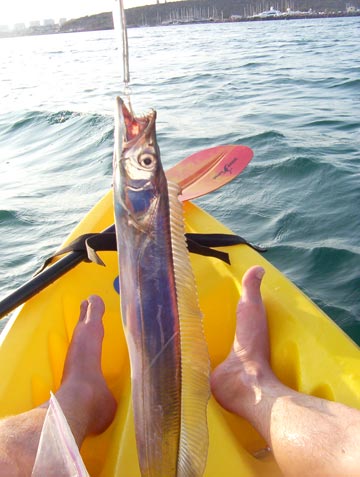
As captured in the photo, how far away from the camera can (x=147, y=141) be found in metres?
1.12

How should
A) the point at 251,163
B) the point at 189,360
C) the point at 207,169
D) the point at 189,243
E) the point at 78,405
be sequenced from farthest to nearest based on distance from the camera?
the point at 251,163 → the point at 207,169 → the point at 189,243 → the point at 78,405 → the point at 189,360

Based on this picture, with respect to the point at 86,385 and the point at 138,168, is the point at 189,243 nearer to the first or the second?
the point at 86,385

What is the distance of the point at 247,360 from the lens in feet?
6.81

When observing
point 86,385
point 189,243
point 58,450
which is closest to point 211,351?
point 189,243

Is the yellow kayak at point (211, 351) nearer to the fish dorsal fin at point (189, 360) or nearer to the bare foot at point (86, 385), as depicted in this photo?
the bare foot at point (86, 385)

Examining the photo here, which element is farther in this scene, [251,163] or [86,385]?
[251,163]

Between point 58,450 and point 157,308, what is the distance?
A: 0.36 m

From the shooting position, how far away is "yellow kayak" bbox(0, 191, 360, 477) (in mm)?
1771

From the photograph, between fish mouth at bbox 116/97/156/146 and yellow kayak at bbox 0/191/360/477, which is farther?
yellow kayak at bbox 0/191/360/477

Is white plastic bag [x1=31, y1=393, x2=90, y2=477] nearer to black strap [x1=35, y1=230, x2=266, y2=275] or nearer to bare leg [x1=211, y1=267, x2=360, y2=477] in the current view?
bare leg [x1=211, y1=267, x2=360, y2=477]

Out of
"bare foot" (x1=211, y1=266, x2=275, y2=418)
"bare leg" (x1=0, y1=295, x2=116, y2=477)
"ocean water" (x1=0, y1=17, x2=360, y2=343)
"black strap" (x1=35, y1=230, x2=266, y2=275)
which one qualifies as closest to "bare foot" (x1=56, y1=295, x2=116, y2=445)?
"bare leg" (x1=0, y1=295, x2=116, y2=477)

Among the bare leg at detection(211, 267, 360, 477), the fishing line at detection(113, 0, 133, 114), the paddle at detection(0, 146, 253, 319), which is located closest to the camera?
the bare leg at detection(211, 267, 360, 477)

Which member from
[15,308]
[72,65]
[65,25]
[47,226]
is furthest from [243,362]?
[65,25]

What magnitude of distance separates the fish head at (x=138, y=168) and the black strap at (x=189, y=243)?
40.4 inches
